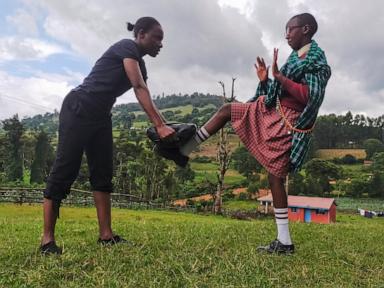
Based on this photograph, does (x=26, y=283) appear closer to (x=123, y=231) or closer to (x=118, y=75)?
(x=118, y=75)

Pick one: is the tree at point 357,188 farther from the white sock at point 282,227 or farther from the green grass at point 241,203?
the white sock at point 282,227

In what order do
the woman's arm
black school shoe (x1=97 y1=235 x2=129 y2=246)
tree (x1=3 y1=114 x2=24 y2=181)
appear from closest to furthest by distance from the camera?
1. the woman's arm
2. black school shoe (x1=97 y1=235 x2=129 y2=246)
3. tree (x1=3 y1=114 x2=24 y2=181)

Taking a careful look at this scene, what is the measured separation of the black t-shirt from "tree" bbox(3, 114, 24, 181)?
62.7 metres

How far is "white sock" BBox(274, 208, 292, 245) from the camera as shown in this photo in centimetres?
343

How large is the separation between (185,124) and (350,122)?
107m

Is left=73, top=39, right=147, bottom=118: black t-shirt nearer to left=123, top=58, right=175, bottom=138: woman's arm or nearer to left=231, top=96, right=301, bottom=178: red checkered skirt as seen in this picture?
left=123, top=58, right=175, bottom=138: woman's arm

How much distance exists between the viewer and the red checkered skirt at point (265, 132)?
136 inches

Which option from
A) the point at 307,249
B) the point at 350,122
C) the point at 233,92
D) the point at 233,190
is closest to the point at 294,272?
the point at 307,249

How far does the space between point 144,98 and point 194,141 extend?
0.64 m

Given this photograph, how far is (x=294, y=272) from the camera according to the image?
2.64 meters

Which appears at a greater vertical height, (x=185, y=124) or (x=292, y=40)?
(x=292, y=40)

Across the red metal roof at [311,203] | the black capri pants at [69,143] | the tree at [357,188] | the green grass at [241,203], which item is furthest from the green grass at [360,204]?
the black capri pants at [69,143]

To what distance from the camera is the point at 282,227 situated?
347 centimetres

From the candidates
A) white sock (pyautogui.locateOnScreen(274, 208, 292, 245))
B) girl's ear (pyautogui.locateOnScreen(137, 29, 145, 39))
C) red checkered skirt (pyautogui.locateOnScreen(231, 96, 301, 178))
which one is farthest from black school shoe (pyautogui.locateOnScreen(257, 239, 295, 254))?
girl's ear (pyautogui.locateOnScreen(137, 29, 145, 39))
